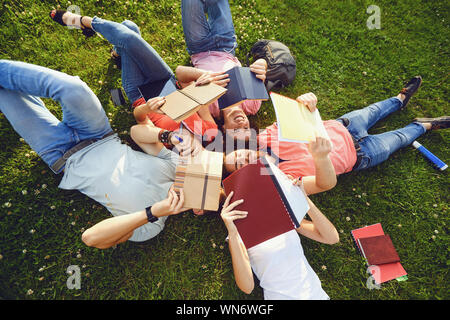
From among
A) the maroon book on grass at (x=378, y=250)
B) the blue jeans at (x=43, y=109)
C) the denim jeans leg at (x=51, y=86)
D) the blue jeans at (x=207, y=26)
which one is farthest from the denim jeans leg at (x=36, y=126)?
the maroon book on grass at (x=378, y=250)

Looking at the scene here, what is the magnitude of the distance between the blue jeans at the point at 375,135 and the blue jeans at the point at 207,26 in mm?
2369

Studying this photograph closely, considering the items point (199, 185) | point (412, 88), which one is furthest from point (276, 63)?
point (199, 185)

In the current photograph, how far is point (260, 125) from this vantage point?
4305 millimetres

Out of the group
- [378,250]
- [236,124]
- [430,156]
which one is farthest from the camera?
[430,156]

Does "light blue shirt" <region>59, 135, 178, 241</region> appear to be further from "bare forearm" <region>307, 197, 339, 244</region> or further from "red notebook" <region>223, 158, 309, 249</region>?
"bare forearm" <region>307, 197, 339, 244</region>

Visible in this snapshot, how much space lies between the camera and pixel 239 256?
8.37 ft

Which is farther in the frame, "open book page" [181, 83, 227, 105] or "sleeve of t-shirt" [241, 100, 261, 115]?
"sleeve of t-shirt" [241, 100, 261, 115]

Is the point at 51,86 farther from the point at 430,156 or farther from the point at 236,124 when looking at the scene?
the point at 430,156

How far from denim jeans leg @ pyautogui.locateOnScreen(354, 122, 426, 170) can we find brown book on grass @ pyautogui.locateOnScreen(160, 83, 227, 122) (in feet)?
8.29

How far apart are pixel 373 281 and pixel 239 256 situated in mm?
2372

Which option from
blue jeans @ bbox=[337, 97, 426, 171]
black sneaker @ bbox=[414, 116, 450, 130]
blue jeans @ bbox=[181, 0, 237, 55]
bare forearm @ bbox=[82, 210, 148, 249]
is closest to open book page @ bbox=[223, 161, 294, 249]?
bare forearm @ bbox=[82, 210, 148, 249]

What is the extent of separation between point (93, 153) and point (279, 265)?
264 cm

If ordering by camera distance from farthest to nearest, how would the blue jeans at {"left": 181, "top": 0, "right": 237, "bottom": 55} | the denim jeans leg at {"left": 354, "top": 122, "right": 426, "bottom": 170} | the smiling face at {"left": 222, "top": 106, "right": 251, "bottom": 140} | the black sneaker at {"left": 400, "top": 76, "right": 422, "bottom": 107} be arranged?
the black sneaker at {"left": 400, "top": 76, "right": 422, "bottom": 107}, the denim jeans leg at {"left": 354, "top": 122, "right": 426, "bottom": 170}, the blue jeans at {"left": 181, "top": 0, "right": 237, "bottom": 55}, the smiling face at {"left": 222, "top": 106, "right": 251, "bottom": 140}

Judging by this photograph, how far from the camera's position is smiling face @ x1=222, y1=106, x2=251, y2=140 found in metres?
3.33
